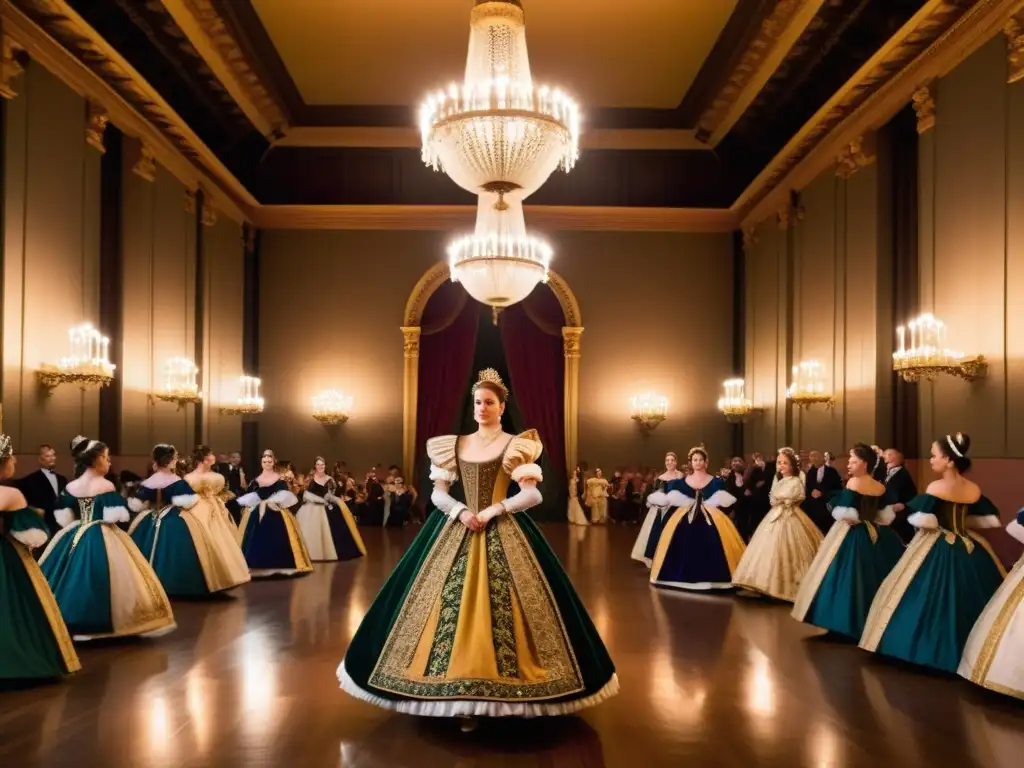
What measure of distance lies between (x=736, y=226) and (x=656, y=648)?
450 inches

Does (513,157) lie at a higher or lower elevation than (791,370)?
higher

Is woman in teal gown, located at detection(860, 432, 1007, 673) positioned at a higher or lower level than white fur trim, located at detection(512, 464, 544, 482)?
lower

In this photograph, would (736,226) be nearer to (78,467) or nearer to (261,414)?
(261,414)

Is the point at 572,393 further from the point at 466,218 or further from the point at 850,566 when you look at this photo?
the point at 850,566

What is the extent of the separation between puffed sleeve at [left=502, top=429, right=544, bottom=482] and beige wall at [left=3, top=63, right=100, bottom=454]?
5.53m

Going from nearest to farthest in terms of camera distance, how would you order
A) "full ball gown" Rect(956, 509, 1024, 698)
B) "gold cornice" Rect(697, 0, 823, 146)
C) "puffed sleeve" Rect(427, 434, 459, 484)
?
"puffed sleeve" Rect(427, 434, 459, 484)
"full ball gown" Rect(956, 509, 1024, 698)
"gold cornice" Rect(697, 0, 823, 146)

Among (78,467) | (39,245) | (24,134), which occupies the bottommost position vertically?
(78,467)

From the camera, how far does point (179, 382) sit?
12.5 metres

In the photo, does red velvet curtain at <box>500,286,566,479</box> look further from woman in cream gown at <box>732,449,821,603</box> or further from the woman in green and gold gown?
the woman in green and gold gown

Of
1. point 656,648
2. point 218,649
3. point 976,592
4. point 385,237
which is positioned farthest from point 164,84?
point 976,592

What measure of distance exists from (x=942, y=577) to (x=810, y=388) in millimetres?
6409

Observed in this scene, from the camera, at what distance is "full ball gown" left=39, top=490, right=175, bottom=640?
6.42 metres

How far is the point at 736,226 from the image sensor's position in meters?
16.8

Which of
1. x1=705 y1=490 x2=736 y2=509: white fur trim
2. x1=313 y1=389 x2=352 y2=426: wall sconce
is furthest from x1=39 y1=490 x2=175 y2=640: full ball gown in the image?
x1=313 y1=389 x2=352 y2=426: wall sconce
